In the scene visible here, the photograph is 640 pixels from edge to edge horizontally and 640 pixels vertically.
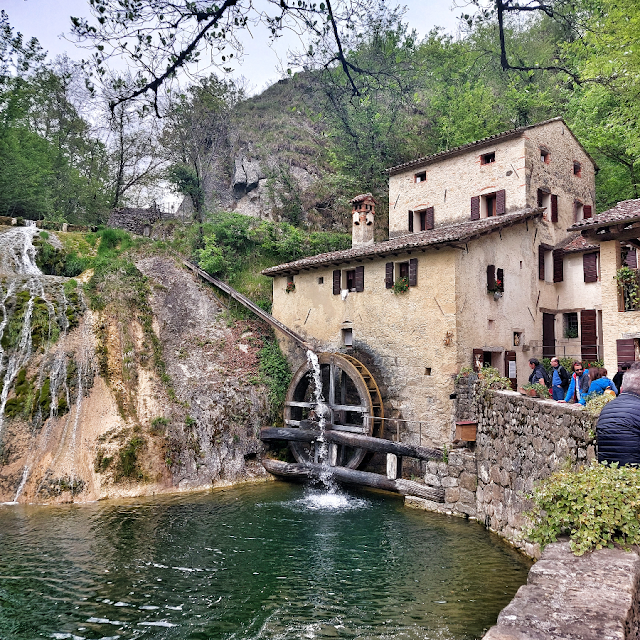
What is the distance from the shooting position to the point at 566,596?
304cm

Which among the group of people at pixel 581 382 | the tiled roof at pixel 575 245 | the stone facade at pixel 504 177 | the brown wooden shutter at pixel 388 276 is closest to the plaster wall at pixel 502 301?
the tiled roof at pixel 575 245

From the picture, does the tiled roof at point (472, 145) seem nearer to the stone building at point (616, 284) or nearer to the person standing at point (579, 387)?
the stone building at point (616, 284)

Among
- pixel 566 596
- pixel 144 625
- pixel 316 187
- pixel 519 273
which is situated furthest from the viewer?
pixel 316 187

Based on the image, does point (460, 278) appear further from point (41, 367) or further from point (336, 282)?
point (41, 367)

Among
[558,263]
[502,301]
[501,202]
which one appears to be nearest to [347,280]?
[502,301]

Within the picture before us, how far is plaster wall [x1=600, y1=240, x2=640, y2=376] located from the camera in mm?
11249

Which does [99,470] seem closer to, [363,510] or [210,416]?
[210,416]

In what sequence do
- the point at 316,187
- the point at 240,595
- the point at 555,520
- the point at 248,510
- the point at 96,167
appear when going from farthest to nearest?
1. the point at 96,167
2. the point at 316,187
3. the point at 248,510
4. the point at 240,595
5. the point at 555,520

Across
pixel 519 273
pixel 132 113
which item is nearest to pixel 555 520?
pixel 132 113

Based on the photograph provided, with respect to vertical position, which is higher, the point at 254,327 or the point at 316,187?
the point at 316,187

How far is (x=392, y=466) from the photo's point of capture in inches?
501

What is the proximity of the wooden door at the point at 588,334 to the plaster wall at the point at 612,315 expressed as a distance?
4.83 m

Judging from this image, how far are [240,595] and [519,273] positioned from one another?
12697 millimetres

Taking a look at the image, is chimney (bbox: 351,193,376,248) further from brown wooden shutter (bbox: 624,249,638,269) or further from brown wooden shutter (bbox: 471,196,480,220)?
brown wooden shutter (bbox: 624,249,638,269)
